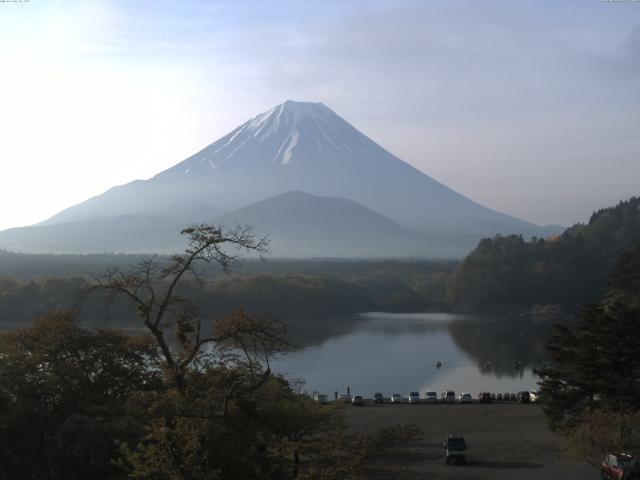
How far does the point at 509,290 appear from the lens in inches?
1875

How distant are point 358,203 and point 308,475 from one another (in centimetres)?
13766

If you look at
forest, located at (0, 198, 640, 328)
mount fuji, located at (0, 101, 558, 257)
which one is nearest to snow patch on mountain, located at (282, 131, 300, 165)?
mount fuji, located at (0, 101, 558, 257)

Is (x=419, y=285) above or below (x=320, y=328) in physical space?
above

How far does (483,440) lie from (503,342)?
1730cm

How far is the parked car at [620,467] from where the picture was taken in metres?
8.02

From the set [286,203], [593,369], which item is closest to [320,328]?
[593,369]

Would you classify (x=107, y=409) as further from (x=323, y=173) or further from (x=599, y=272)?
(x=323, y=173)

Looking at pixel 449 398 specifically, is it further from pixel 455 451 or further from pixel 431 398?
pixel 455 451

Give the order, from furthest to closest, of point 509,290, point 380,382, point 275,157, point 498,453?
point 275,157 < point 509,290 < point 380,382 < point 498,453

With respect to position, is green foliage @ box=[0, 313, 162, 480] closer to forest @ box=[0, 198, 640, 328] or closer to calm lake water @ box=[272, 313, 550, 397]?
calm lake water @ box=[272, 313, 550, 397]

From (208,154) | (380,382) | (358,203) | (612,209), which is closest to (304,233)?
(358,203)

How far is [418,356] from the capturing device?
25.5 metres

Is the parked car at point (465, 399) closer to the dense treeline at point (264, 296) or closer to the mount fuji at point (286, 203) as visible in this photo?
the dense treeline at point (264, 296)

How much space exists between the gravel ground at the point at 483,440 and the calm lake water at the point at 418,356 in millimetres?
3251
